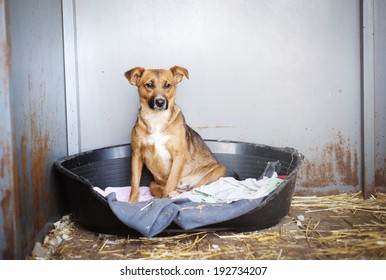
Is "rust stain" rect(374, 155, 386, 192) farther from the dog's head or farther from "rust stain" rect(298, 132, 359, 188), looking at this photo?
the dog's head

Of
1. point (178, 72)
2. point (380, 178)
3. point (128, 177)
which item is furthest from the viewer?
point (380, 178)

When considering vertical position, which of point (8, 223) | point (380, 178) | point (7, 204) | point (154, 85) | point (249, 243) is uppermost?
point (154, 85)

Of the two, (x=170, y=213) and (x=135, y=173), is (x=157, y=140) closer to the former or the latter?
(x=135, y=173)

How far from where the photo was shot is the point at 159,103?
12.4ft

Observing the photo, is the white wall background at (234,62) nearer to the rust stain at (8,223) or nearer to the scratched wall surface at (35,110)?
the scratched wall surface at (35,110)

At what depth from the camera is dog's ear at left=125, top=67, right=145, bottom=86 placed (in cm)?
389

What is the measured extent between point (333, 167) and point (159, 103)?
2376 mm

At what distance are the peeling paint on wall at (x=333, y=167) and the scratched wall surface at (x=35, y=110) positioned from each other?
2.95 metres

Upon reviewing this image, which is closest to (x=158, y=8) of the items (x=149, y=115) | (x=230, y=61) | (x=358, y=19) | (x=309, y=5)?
(x=230, y=61)

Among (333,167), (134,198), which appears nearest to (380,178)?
(333,167)

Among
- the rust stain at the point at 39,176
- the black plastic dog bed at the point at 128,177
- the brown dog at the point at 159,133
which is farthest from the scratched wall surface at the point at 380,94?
the rust stain at the point at 39,176

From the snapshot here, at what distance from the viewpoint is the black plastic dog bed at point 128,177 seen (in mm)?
3133
